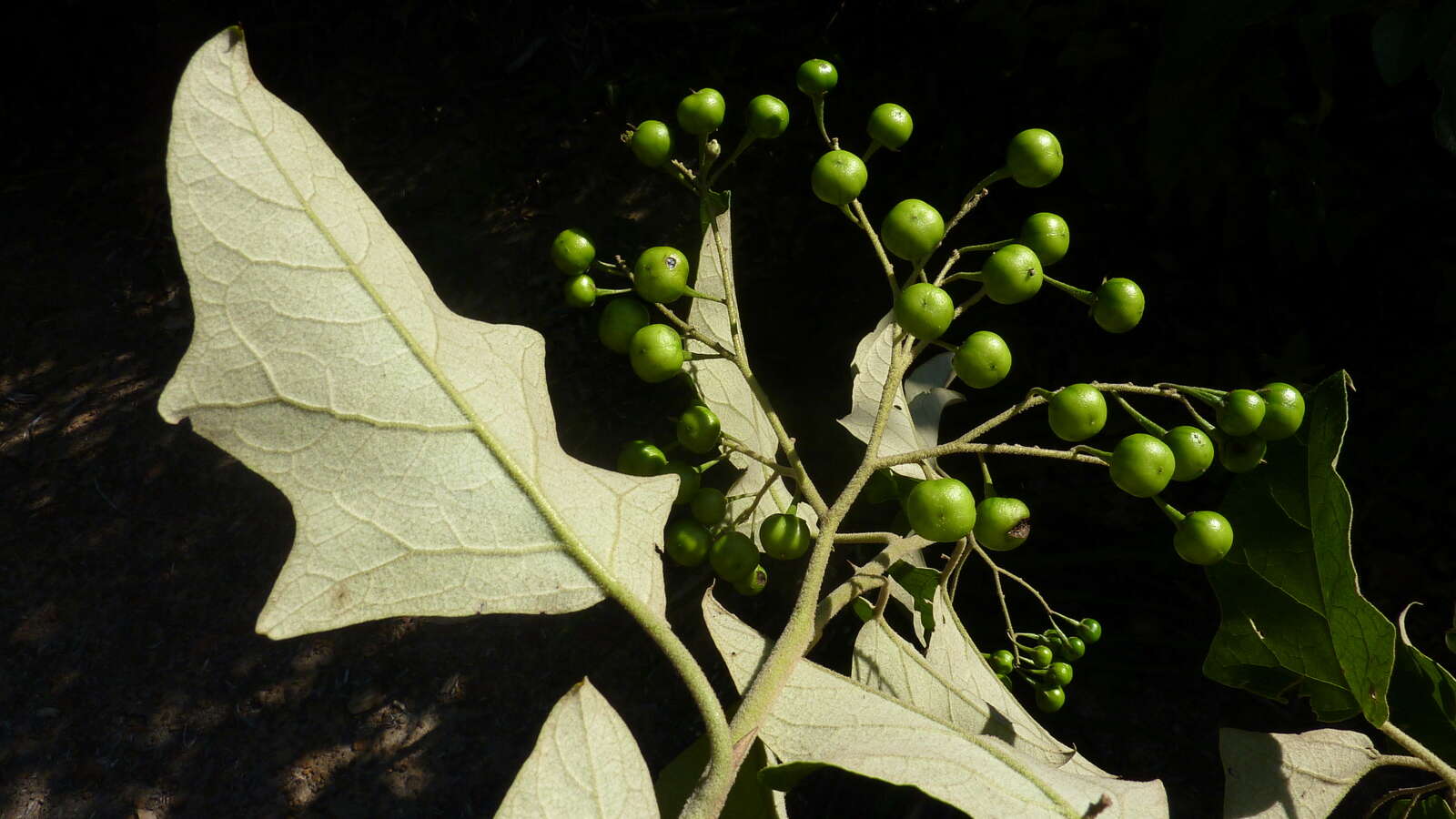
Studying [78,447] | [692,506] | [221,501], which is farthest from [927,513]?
[78,447]

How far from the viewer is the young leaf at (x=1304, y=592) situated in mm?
785

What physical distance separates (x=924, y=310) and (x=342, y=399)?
45 centimetres

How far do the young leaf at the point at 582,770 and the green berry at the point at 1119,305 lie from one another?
1.72 ft

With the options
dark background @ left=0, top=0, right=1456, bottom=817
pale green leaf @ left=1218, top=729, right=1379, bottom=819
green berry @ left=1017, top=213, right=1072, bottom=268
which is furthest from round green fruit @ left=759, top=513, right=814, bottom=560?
dark background @ left=0, top=0, right=1456, bottom=817

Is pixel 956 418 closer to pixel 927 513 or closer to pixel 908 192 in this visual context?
pixel 908 192

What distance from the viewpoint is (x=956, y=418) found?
6.33ft

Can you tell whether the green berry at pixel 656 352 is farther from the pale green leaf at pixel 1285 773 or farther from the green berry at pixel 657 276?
the pale green leaf at pixel 1285 773

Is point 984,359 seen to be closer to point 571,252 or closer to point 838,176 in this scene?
point 838,176

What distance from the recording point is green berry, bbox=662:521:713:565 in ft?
2.73

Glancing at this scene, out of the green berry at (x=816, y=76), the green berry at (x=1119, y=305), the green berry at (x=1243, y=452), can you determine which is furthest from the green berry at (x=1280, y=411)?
the green berry at (x=816, y=76)

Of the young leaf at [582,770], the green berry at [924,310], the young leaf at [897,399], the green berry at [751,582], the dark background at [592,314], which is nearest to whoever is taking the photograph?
the young leaf at [582,770]

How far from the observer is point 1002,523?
0.77m

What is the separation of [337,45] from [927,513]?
394 cm

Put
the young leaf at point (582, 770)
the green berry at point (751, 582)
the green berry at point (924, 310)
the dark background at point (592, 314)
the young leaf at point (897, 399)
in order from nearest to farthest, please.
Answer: the young leaf at point (582, 770) < the green berry at point (924, 310) < the green berry at point (751, 582) < the young leaf at point (897, 399) < the dark background at point (592, 314)
